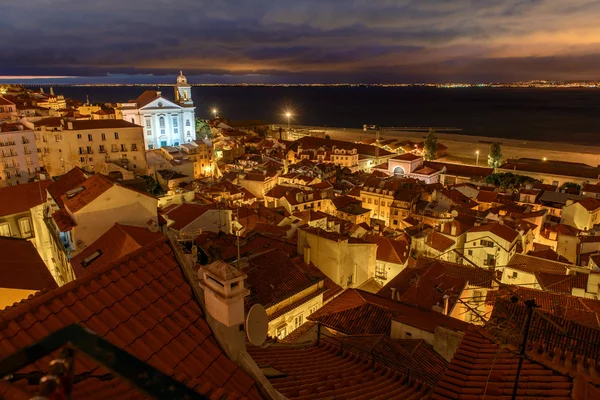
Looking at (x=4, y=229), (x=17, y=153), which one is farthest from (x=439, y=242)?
(x=17, y=153)

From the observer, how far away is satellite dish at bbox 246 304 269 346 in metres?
4.95

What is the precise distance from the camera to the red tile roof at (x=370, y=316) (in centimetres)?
1212

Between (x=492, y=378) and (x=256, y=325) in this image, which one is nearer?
(x=256, y=325)

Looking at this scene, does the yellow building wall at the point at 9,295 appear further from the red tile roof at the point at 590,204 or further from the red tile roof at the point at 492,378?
the red tile roof at the point at 590,204

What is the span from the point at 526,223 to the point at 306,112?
167m

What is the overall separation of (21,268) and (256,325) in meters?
10.3

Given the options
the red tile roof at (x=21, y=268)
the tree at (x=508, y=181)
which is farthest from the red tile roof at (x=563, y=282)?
the tree at (x=508, y=181)

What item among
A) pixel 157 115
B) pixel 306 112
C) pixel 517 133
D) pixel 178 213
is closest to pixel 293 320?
pixel 178 213

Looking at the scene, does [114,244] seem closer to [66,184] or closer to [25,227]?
[66,184]

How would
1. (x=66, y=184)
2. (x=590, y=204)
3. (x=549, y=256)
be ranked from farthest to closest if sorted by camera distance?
(x=590, y=204) < (x=549, y=256) < (x=66, y=184)

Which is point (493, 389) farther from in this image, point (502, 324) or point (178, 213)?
point (178, 213)

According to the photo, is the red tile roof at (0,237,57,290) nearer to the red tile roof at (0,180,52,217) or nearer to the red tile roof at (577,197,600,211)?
the red tile roof at (0,180,52,217)

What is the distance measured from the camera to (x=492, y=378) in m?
5.29

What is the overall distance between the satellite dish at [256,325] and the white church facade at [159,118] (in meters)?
57.6
